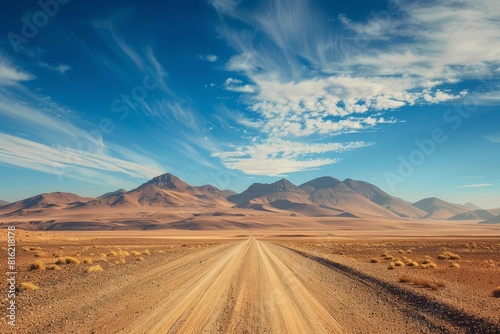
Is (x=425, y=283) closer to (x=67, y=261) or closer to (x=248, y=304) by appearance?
(x=248, y=304)

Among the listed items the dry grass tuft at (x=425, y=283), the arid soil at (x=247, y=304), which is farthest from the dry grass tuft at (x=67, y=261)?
the dry grass tuft at (x=425, y=283)

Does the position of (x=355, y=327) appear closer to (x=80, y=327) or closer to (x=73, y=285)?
(x=80, y=327)

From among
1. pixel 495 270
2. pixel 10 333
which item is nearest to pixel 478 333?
pixel 10 333

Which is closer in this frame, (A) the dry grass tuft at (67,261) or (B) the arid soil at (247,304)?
(B) the arid soil at (247,304)

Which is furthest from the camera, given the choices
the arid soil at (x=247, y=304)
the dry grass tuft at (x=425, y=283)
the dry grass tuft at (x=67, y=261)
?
the dry grass tuft at (x=67, y=261)

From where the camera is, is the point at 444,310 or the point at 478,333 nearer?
the point at 478,333

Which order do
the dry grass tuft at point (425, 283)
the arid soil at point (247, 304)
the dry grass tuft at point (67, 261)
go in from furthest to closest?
the dry grass tuft at point (67, 261)
the dry grass tuft at point (425, 283)
the arid soil at point (247, 304)

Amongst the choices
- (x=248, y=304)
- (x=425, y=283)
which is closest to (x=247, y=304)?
(x=248, y=304)

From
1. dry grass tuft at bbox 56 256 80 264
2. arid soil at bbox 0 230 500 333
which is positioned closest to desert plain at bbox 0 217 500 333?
arid soil at bbox 0 230 500 333

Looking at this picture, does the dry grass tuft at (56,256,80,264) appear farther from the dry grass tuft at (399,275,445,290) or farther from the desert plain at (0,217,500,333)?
the dry grass tuft at (399,275,445,290)

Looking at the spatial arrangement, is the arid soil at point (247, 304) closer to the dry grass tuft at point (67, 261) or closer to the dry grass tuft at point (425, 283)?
the dry grass tuft at point (425, 283)

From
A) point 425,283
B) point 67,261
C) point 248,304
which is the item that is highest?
point 248,304

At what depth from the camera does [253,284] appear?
14.1m

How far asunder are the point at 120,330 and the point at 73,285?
7.69 m
